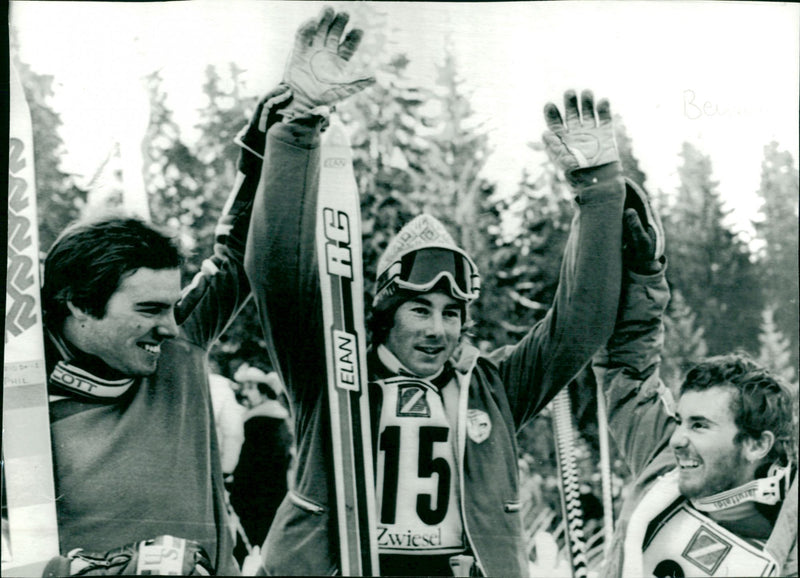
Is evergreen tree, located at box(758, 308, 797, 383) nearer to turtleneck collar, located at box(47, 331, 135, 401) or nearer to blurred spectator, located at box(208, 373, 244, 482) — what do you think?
blurred spectator, located at box(208, 373, 244, 482)

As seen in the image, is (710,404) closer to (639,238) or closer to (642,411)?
(642,411)

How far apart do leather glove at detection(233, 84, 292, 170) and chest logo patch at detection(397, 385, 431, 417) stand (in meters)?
0.85

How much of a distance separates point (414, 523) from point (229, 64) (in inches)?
61.5

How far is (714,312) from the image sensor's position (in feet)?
7.84

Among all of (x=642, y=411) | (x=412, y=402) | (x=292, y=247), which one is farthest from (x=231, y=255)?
(x=642, y=411)

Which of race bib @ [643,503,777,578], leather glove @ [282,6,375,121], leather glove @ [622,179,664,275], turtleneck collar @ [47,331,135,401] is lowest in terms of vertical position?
race bib @ [643,503,777,578]

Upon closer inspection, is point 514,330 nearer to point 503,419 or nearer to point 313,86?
point 503,419

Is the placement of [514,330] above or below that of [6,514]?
above

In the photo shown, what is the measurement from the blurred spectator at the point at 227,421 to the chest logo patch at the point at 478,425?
2.36ft

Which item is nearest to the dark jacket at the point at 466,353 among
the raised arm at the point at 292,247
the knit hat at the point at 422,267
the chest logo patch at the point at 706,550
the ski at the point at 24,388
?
the raised arm at the point at 292,247

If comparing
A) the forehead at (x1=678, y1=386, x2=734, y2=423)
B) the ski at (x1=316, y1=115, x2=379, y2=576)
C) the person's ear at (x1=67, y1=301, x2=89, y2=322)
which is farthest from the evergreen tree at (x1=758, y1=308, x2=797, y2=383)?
the person's ear at (x1=67, y1=301, x2=89, y2=322)

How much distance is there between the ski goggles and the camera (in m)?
2.34

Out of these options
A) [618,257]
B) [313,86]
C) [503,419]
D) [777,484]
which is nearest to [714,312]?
[618,257]

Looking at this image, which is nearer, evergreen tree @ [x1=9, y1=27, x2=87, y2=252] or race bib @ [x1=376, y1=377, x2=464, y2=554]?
race bib @ [x1=376, y1=377, x2=464, y2=554]
